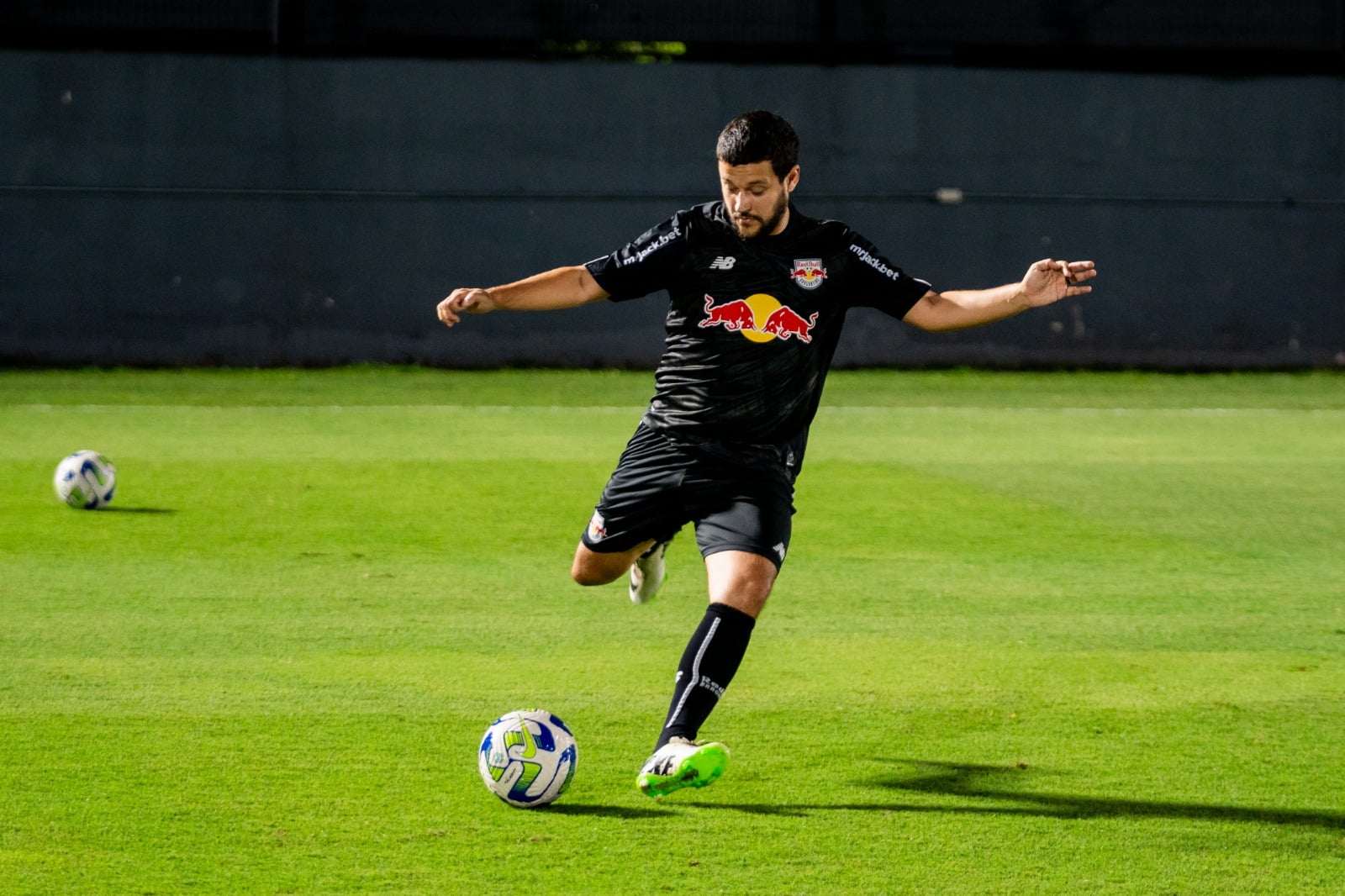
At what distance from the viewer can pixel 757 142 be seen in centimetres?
523

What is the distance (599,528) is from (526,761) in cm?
121

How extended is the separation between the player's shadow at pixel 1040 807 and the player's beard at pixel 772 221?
1.79 metres

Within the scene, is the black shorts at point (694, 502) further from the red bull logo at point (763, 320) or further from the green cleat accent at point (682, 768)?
the green cleat accent at point (682, 768)

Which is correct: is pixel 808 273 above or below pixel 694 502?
above

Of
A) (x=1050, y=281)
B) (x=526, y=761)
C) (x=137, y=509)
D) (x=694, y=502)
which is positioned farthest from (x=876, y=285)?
(x=137, y=509)

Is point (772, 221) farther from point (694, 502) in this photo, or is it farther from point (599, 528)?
point (599, 528)

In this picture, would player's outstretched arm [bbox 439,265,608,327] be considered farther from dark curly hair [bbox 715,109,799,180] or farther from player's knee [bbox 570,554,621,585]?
player's knee [bbox 570,554,621,585]

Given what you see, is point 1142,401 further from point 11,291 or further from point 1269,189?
point 11,291

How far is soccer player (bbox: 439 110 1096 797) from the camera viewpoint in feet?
17.6

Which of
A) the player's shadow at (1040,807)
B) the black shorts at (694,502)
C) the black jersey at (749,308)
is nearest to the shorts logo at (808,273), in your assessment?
the black jersey at (749,308)

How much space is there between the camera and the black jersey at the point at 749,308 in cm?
555

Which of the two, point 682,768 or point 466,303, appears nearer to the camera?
point 682,768

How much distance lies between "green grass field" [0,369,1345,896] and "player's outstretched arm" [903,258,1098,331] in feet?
4.51

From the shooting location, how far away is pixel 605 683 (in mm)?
6223
